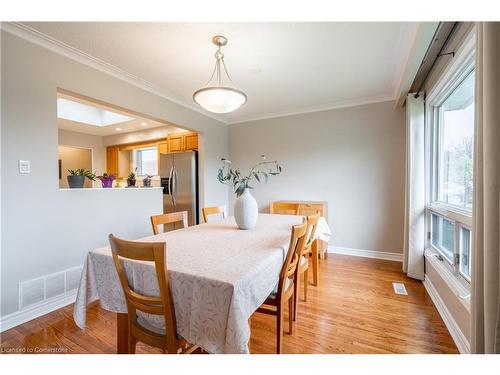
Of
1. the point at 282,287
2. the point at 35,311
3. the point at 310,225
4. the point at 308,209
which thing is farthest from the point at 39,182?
the point at 308,209

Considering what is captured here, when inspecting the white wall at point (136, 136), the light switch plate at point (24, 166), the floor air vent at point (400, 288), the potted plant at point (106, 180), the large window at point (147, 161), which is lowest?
the floor air vent at point (400, 288)

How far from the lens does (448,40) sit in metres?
1.92

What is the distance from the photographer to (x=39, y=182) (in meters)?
1.96

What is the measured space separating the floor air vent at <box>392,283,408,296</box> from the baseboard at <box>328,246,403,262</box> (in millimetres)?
887

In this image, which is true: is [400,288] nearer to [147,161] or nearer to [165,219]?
[165,219]

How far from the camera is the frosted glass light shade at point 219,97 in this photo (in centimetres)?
178

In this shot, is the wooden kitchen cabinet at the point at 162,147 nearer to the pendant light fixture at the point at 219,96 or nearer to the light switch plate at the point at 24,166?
the light switch plate at the point at 24,166

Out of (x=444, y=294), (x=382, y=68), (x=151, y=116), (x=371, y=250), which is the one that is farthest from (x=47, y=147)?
(x=371, y=250)

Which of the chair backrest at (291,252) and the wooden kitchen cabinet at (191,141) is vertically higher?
the wooden kitchen cabinet at (191,141)

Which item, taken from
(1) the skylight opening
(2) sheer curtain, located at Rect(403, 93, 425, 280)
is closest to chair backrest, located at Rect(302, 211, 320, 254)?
(2) sheer curtain, located at Rect(403, 93, 425, 280)

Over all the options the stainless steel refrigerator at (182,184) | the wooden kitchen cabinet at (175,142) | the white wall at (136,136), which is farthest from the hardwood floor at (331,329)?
the white wall at (136,136)

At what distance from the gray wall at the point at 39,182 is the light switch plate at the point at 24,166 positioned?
3 centimetres
